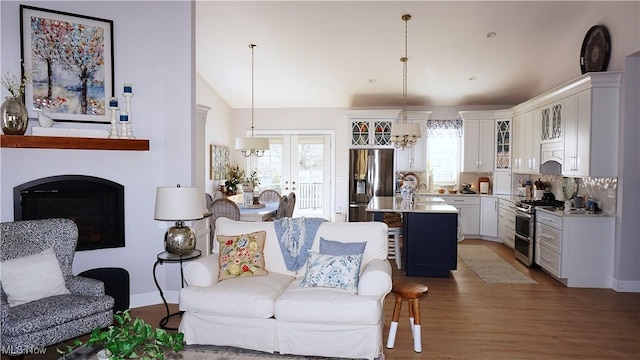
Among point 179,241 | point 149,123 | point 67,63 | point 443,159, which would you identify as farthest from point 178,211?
point 443,159

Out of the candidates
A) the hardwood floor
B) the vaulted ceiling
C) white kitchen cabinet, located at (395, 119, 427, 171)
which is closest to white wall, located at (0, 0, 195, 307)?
the hardwood floor

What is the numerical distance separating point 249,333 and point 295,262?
2.44ft

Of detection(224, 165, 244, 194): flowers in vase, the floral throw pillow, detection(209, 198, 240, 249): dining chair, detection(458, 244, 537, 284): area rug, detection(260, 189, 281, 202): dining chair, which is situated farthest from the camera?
detection(224, 165, 244, 194): flowers in vase

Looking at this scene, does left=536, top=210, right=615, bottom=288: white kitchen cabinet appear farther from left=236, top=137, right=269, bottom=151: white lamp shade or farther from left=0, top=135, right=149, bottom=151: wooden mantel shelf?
left=0, top=135, right=149, bottom=151: wooden mantel shelf

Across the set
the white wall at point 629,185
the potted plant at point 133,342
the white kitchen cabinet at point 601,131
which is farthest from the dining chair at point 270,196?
the potted plant at point 133,342

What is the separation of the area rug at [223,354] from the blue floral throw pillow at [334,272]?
20.9 inches

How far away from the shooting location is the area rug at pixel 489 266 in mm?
4906

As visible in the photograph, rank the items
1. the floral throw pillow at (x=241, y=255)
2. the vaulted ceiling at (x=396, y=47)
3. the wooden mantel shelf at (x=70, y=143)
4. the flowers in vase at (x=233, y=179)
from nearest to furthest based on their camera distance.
A: the wooden mantel shelf at (x=70, y=143)
the floral throw pillow at (x=241, y=255)
the vaulted ceiling at (x=396, y=47)
the flowers in vase at (x=233, y=179)

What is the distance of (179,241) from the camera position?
3.37 metres

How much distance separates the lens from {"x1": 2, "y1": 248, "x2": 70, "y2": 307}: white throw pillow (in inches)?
108

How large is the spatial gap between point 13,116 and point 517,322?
15.3 feet

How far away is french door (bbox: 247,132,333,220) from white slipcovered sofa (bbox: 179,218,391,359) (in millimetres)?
5379

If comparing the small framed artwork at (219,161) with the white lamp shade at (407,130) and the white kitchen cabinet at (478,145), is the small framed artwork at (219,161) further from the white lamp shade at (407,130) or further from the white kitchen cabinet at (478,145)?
the white kitchen cabinet at (478,145)

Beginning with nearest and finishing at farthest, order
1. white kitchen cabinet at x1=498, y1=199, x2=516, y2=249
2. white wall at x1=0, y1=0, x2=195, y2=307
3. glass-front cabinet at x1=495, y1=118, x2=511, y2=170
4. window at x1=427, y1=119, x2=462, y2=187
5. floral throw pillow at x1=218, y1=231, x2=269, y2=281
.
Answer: floral throw pillow at x1=218, y1=231, x2=269, y2=281, white wall at x1=0, y1=0, x2=195, y2=307, white kitchen cabinet at x1=498, y1=199, x2=516, y2=249, glass-front cabinet at x1=495, y1=118, x2=511, y2=170, window at x1=427, y1=119, x2=462, y2=187
